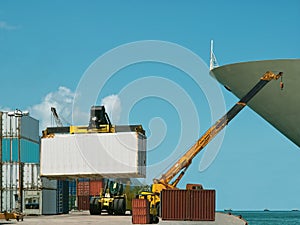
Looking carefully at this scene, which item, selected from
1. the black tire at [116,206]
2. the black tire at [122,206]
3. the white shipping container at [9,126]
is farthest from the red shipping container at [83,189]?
the black tire at [122,206]

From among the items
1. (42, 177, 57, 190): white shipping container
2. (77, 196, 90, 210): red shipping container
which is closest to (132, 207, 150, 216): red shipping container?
(42, 177, 57, 190): white shipping container

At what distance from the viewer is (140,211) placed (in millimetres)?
35406

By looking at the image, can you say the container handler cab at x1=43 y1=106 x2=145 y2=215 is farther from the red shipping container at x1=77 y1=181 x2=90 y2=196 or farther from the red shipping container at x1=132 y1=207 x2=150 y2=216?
the red shipping container at x1=77 y1=181 x2=90 y2=196

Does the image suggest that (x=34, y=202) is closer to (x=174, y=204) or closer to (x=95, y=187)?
(x=95, y=187)

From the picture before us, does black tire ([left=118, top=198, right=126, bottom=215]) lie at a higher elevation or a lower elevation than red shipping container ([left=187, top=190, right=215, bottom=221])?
lower

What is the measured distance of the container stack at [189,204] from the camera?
3766cm

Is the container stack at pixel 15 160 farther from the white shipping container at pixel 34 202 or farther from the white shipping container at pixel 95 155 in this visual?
the white shipping container at pixel 95 155

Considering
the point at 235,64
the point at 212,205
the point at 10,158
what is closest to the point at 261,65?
the point at 235,64

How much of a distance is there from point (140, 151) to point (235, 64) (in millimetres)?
15582

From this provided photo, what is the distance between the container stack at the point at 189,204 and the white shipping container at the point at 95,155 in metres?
9.76

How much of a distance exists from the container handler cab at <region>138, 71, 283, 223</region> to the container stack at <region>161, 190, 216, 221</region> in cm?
71

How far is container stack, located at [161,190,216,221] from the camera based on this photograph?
1483 inches

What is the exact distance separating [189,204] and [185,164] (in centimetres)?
295

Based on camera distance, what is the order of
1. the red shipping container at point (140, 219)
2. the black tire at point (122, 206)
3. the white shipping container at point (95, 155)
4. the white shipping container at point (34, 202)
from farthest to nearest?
the white shipping container at point (34, 202) → the black tire at point (122, 206) → the white shipping container at point (95, 155) → the red shipping container at point (140, 219)
